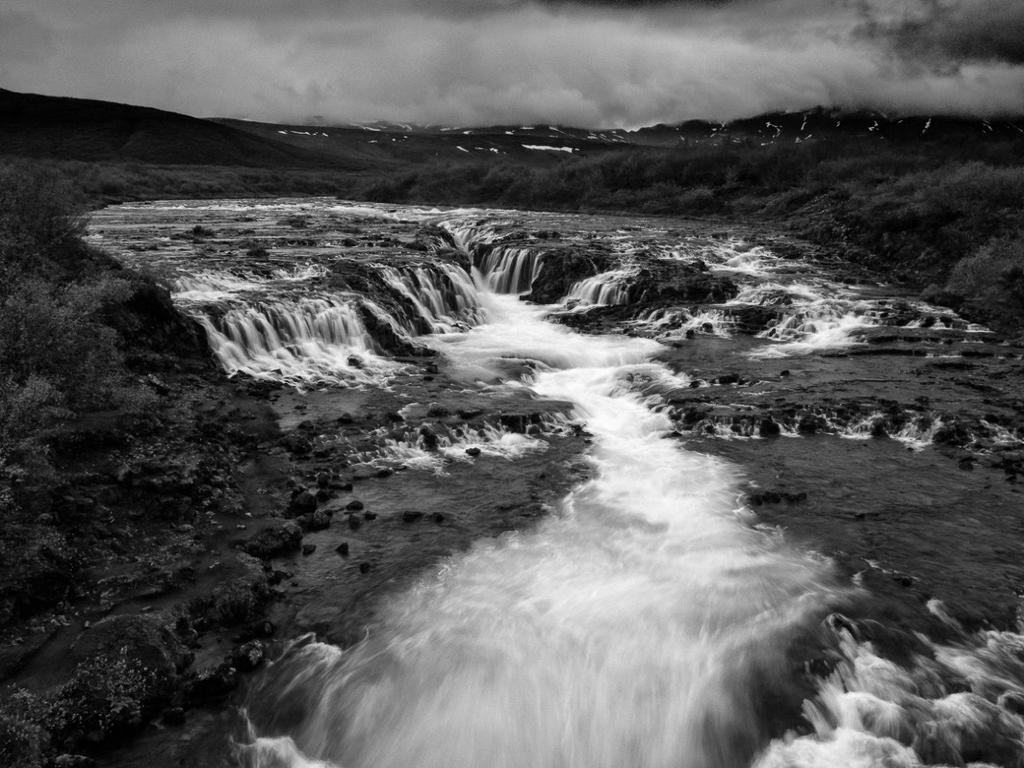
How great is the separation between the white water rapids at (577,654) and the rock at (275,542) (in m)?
2.34

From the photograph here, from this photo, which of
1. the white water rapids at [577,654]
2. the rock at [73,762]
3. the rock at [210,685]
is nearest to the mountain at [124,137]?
the white water rapids at [577,654]

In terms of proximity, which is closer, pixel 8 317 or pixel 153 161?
pixel 8 317

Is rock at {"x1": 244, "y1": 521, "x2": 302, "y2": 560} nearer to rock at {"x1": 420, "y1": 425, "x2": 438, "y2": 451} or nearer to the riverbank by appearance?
the riverbank

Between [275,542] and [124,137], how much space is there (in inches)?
7807

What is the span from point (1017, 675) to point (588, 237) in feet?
120

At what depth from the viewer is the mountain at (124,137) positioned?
160875 mm

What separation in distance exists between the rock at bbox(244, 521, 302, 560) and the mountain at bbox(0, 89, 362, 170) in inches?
6706

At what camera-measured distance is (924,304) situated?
91.6 feet

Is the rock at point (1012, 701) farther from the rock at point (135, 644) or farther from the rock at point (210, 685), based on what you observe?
the rock at point (135, 644)

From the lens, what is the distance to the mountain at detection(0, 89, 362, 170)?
16088 cm

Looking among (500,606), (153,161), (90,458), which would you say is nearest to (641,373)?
(500,606)

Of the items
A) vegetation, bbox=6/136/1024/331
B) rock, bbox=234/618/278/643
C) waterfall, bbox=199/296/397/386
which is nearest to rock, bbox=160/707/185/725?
rock, bbox=234/618/278/643

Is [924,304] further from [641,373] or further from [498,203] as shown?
[498,203]

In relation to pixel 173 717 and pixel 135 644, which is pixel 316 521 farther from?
pixel 173 717
